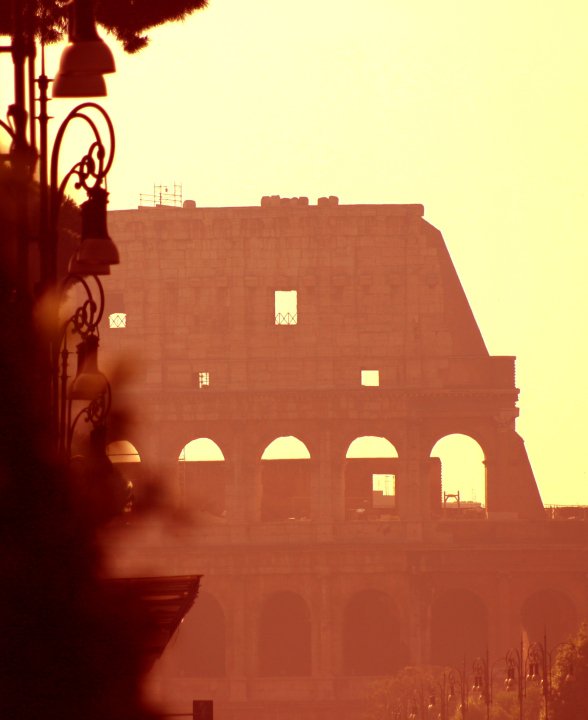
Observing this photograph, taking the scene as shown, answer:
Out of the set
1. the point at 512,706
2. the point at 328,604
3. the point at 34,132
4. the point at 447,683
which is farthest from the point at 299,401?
the point at 34,132

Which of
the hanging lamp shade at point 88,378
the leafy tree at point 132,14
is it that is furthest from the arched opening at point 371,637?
the hanging lamp shade at point 88,378

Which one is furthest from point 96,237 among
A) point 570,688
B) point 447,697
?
point 447,697

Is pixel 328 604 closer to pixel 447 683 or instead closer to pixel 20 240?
pixel 447 683

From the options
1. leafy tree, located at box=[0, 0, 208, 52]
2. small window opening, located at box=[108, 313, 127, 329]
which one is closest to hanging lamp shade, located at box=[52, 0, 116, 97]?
leafy tree, located at box=[0, 0, 208, 52]

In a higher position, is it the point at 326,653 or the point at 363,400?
the point at 363,400

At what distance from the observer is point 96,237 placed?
14.3m

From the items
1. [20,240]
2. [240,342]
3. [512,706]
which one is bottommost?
[512,706]

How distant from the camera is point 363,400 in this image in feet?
262

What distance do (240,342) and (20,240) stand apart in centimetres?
6702

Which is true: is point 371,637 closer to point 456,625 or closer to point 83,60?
point 456,625

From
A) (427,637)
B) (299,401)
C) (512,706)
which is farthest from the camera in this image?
(299,401)

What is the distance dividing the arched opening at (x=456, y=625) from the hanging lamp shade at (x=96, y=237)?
62.2 meters

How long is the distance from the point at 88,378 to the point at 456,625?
204 ft

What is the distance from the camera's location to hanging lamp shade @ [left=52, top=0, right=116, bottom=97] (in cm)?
1292
